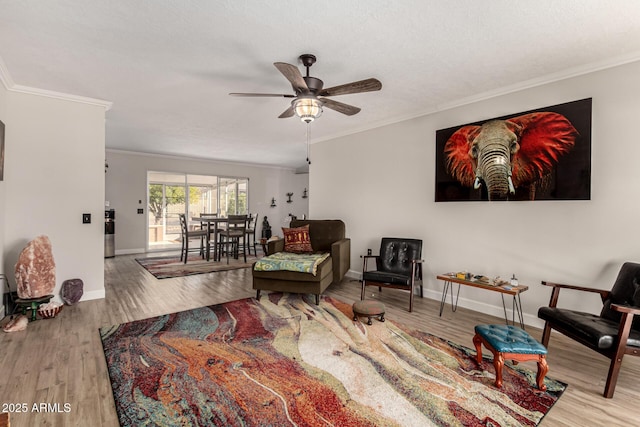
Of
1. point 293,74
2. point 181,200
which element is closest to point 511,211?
point 293,74

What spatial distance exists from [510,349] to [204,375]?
208cm

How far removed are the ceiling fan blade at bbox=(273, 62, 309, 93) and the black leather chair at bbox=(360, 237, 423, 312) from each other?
225cm

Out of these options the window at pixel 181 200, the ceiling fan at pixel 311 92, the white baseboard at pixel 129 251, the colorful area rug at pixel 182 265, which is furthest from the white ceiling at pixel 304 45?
the white baseboard at pixel 129 251

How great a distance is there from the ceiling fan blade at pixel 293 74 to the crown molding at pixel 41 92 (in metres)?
2.71

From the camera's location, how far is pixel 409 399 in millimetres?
1878

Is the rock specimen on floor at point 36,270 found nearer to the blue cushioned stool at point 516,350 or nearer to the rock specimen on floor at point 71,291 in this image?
the rock specimen on floor at point 71,291

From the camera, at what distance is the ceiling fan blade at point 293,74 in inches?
84.0

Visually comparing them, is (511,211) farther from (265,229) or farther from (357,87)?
(265,229)

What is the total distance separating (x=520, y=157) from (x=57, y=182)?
17.3 ft

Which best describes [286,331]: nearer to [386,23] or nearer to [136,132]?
[386,23]

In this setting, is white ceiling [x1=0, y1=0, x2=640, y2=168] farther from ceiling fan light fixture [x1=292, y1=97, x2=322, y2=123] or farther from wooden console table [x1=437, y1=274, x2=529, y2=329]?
wooden console table [x1=437, y1=274, x2=529, y2=329]

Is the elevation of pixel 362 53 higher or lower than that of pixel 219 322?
higher

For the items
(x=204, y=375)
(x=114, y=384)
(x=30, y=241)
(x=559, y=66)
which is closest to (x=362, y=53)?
(x=559, y=66)

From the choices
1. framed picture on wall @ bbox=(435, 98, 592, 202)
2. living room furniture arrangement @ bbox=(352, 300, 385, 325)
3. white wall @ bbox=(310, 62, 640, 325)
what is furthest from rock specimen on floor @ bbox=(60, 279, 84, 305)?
framed picture on wall @ bbox=(435, 98, 592, 202)
